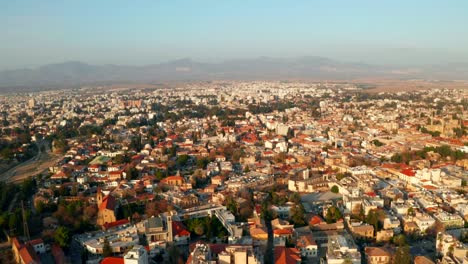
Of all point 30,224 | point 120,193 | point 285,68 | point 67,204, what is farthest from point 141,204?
point 285,68

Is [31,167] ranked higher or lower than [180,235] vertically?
lower

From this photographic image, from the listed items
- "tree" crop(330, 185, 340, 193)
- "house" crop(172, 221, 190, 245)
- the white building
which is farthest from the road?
"tree" crop(330, 185, 340, 193)

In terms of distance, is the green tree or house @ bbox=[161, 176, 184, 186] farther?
the green tree

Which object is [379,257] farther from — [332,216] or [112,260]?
[112,260]

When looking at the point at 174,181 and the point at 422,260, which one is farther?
the point at 174,181

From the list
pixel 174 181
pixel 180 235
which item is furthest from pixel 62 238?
pixel 174 181

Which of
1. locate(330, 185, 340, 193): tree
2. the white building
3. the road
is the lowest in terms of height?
the road

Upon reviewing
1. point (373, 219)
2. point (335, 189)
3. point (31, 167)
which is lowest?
point (31, 167)

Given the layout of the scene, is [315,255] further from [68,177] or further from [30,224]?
[68,177]

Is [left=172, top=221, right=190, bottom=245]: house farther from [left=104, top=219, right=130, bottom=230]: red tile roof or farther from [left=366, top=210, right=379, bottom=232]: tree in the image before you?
[left=366, top=210, right=379, bottom=232]: tree
